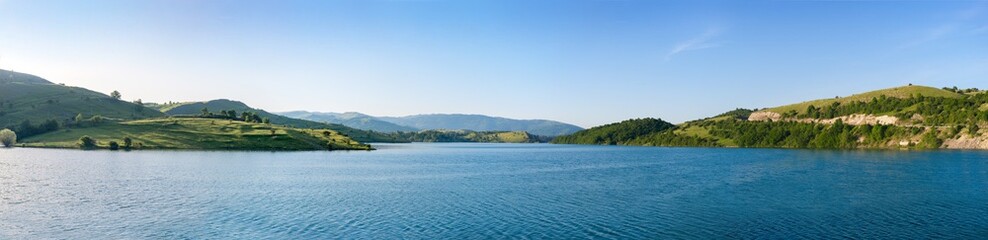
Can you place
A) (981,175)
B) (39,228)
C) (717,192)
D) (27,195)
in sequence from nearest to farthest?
(39,228)
(27,195)
(717,192)
(981,175)

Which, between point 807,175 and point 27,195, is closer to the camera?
point 27,195

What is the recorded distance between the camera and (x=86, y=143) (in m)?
192

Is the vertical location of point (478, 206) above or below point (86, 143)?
below

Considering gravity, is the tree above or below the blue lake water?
above

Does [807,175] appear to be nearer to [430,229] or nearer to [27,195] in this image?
[430,229]

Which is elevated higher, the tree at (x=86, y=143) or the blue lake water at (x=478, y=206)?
the tree at (x=86, y=143)

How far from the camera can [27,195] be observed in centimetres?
6481

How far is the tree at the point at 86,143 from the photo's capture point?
190750 millimetres

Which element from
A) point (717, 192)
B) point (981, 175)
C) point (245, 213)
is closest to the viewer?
point (245, 213)

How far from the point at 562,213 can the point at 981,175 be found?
3605 inches

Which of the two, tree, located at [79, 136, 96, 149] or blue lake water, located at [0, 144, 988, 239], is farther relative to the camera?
tree, located at [79, 136, 96, 149]

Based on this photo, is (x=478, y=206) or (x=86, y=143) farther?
(x=86, y=143)

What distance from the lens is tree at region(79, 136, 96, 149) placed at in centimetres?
19075

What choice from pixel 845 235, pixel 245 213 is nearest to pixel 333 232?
pixel 245 213
